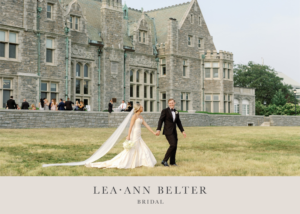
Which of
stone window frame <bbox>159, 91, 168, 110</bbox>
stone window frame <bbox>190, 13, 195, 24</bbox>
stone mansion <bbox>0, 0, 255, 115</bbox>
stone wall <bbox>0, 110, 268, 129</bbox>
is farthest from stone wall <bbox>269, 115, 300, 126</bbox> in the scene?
stone window frame <bbox>190, 13, 195, 24</bbox>

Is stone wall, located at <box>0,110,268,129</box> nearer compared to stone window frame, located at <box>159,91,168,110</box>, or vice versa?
stone wall, located at <box>0,110,268,129</box>

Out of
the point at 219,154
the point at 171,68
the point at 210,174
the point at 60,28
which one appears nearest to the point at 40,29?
the point at 60,28

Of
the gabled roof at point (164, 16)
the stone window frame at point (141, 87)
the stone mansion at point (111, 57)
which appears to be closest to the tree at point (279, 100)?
the stone mansion at point (111, 57)

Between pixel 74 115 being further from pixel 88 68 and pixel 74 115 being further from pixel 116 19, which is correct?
pixel 116 19

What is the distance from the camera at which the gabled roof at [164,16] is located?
3999 centimetres

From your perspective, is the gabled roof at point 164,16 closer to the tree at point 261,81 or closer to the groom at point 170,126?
the groom at point 170,126

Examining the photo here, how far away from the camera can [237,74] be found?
8269cm

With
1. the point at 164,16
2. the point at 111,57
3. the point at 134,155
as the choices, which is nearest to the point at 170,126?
the point at 134,155

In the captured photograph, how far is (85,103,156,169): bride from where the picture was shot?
9844mm

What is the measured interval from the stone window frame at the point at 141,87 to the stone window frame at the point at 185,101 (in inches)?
114

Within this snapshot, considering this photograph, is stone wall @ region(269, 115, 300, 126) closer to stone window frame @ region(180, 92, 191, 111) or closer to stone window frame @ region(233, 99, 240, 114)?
stone window frame @ region(233, 99, 240, 114)

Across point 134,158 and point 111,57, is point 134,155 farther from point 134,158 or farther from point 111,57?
point 111,57

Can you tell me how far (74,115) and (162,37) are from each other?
688 inches

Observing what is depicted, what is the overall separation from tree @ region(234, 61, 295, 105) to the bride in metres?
72.0
